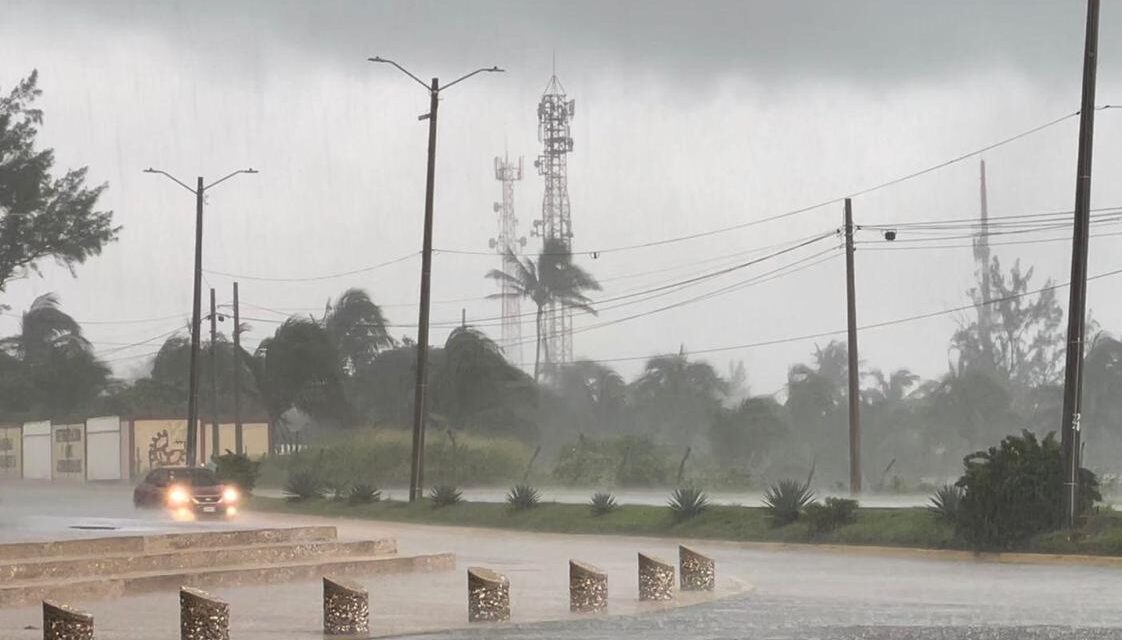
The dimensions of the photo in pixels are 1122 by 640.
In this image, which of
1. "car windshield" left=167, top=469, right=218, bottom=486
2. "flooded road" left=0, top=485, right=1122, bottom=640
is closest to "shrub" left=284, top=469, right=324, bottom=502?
"car windshield" left=167, top=469, right=218, bottom=486

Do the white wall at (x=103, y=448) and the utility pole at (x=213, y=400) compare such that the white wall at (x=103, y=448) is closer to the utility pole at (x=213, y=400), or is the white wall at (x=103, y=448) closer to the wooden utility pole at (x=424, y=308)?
the utility pole at (x=213, y=400)

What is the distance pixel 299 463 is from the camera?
70875 millimetres

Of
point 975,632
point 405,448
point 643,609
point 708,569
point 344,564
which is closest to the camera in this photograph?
point 975,632

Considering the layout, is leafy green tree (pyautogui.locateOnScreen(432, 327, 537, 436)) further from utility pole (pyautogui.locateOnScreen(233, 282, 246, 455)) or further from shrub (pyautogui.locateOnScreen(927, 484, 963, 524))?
shrub (pyautogui.locateOnScreen(927, 484, 963, 524))

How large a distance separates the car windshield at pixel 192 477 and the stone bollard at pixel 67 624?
28.3m

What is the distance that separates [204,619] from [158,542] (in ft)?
29.0

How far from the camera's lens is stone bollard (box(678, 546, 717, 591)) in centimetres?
2009

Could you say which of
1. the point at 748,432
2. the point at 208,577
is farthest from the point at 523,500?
the point at 748,432

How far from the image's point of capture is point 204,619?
46.9ft

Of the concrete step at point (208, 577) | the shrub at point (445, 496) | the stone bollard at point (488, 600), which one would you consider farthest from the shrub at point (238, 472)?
the stone bollard at point (488, 600)

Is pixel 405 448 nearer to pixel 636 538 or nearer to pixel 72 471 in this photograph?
pixel 72 471

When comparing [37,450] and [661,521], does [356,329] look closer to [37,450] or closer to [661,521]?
[37,450]

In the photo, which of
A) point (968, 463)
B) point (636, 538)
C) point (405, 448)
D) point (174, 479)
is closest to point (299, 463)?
point (405, 448)

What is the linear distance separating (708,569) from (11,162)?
145 ft
